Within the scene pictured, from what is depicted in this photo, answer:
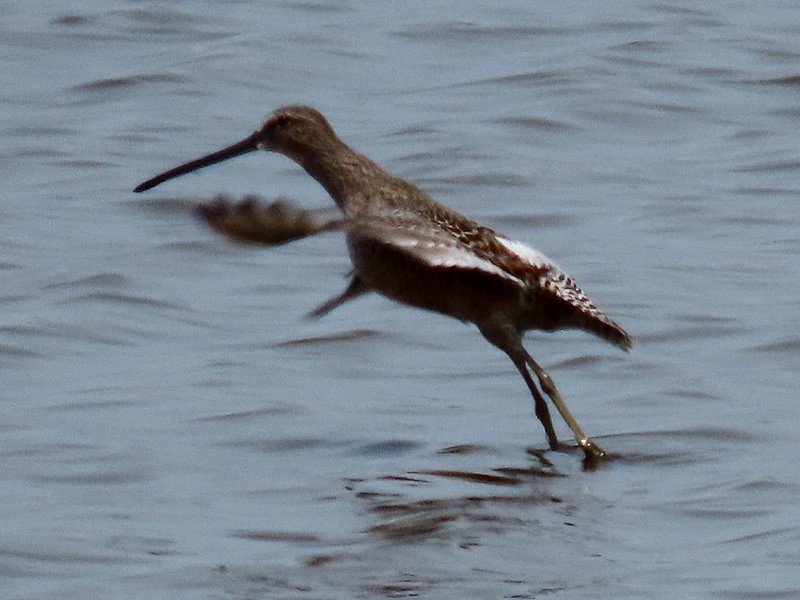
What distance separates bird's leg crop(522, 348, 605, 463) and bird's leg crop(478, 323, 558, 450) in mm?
29

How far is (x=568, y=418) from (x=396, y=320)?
194 cm

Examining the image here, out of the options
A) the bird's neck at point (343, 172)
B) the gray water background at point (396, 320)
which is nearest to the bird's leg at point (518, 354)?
the gray water background at point (396, 320)

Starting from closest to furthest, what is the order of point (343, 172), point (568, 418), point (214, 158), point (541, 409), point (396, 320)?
point (568, 418), point (541, 409), point (343, 172), point (214, 158), point (396, 320)

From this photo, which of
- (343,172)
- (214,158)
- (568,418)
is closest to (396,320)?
(214,158)

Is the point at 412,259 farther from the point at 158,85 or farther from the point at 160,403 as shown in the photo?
the point at 158,85

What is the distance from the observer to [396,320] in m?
8.86

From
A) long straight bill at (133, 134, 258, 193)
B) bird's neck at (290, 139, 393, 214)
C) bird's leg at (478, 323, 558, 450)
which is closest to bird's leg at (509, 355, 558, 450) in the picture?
bird's leg at (478, 323, 558, 450)

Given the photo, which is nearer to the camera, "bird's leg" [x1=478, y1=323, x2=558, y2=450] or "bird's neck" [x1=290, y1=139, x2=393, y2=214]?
"bird's leg" [x1=478, y1=323, x2=558, y2=450]

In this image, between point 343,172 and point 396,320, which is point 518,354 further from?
point 396,320

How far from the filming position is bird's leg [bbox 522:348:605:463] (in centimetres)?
694

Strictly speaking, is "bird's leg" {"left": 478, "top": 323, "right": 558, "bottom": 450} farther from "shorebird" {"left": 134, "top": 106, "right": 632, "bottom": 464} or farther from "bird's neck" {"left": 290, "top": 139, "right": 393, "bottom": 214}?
"bird's neck" {"left": 290, "top": 139, "right": 393, "bottom": 214}

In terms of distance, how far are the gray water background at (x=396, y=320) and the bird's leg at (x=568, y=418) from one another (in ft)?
0.24

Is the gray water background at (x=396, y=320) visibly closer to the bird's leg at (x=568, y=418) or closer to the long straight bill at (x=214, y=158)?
the bird's leg at (x=568, y=418)

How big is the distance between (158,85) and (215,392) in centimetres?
552
